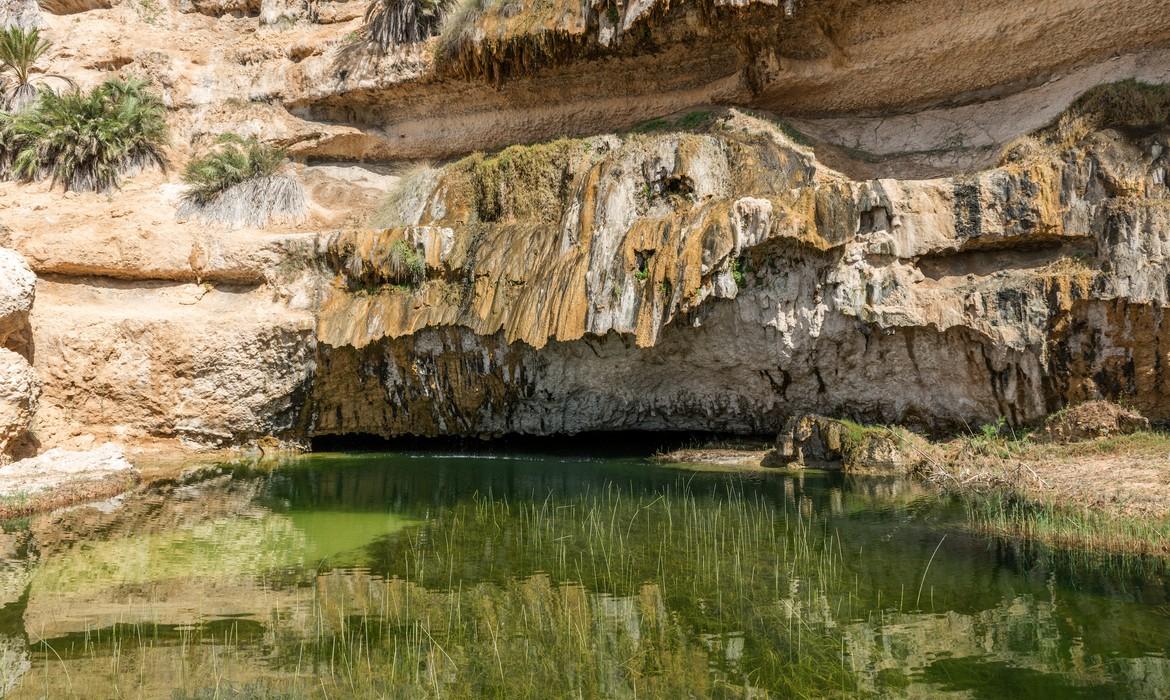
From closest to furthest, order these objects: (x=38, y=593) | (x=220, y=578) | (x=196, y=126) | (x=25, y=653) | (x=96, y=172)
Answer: (x=25, y=653) < (x=38, y=593) < (x=220, y=578) < (x=96, y=172) < (x=196, y=126)

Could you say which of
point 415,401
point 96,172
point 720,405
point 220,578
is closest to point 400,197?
point 415,401

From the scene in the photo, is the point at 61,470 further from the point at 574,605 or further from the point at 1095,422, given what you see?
the point at 1095,422

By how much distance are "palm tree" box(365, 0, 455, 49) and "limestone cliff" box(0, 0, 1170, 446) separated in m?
0.69

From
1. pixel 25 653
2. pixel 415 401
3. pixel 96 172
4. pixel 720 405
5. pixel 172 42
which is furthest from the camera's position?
pixel 172 42

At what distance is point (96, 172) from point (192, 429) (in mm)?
8415

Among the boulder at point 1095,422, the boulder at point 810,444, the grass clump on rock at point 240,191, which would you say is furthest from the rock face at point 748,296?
the grass clump on rock at point 240,191

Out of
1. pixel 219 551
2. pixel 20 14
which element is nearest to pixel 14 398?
pixel 219 551

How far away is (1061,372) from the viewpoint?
14172 millimetres

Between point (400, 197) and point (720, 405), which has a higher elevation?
point (400, 197)

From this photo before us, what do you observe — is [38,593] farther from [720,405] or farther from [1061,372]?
[1061,372]

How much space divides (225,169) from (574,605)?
63.3 ft

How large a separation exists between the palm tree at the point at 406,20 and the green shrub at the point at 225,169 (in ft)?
16.1

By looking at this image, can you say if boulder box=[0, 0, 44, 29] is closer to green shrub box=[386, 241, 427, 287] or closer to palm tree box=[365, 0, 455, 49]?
palm tree box=[365, 0, 455, 49]

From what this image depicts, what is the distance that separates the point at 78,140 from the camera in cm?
2170
